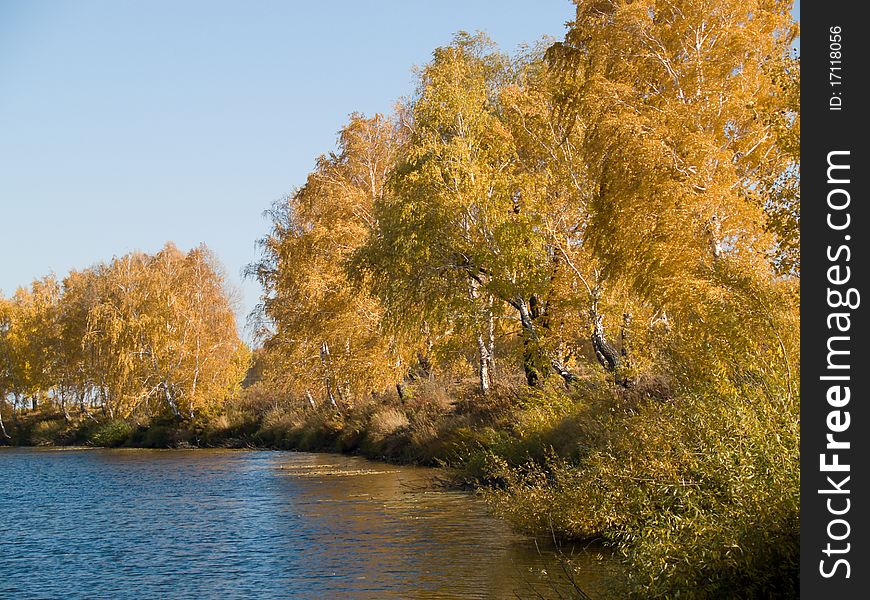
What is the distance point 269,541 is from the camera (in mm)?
17297


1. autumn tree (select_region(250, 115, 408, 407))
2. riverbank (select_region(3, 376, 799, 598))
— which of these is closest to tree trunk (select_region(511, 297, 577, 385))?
riverbank (select_region(3, 376, 799, 598))

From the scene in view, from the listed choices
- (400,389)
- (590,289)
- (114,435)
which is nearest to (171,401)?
(114,435)

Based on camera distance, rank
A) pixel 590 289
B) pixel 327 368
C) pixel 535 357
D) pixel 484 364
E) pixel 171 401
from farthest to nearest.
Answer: pixel 171 401 < pixel 327 368 < pixel 484 364 < pixel 535 357 < pixel 590 289

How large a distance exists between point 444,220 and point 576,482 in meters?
13.0

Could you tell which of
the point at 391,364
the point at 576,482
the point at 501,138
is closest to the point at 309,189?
the point at 391,364

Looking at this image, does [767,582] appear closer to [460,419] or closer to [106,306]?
[460,419]

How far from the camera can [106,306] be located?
175 ft

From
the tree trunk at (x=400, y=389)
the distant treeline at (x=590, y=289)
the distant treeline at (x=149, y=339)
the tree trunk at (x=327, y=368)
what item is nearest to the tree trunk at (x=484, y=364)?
the distant treeline at (x=590, y=289)

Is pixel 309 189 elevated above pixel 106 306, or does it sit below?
above

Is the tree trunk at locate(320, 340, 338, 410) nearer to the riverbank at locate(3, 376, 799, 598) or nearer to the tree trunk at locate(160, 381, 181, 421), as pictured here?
the riverbank at locate(3, 376, 799, 598)

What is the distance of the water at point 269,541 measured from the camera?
43.2 ft

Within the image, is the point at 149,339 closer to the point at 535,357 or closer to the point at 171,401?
the point at 171,401

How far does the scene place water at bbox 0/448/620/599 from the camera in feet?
43.2
